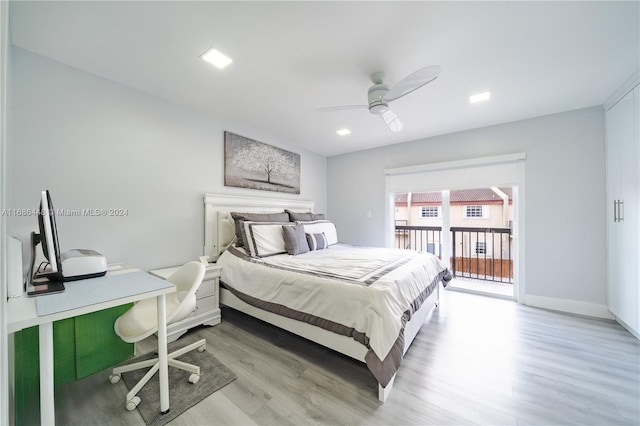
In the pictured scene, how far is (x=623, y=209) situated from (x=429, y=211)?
2.06m

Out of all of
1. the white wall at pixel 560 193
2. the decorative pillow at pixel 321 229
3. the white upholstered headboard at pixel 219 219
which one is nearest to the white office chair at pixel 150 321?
the white upholstered headboard at pixel 219 219

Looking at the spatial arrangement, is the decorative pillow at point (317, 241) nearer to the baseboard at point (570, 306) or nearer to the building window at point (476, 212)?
the building window at point (476, 212)

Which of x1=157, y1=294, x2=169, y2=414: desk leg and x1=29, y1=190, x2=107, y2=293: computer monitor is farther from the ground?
x1=29, y1=190, x2=107, y2=293: computer monitor

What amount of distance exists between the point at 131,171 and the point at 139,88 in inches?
34.4

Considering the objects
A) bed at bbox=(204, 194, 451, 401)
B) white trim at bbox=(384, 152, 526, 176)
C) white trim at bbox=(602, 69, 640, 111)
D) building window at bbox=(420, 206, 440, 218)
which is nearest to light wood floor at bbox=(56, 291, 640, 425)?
bed at bbox=(204, 194, 451, 401)

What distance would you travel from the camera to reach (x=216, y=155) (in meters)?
3.07

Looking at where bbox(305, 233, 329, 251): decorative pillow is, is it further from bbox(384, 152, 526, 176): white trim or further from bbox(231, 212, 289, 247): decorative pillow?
bbox(384, 152, 526, 176): white trim

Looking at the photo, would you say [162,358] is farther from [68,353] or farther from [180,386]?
[68,353]

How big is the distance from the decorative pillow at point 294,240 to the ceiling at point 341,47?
1516 millimetres

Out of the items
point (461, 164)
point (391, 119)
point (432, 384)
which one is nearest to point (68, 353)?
point (432, 384)

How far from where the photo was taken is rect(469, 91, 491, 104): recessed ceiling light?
248 centimetres

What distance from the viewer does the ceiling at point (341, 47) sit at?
58.4 inches

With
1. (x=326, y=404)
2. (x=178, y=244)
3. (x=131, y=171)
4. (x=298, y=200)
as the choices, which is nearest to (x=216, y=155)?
(x=131, y=171)

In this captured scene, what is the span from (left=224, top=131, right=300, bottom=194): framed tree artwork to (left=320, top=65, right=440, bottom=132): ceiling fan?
1.63 metres
